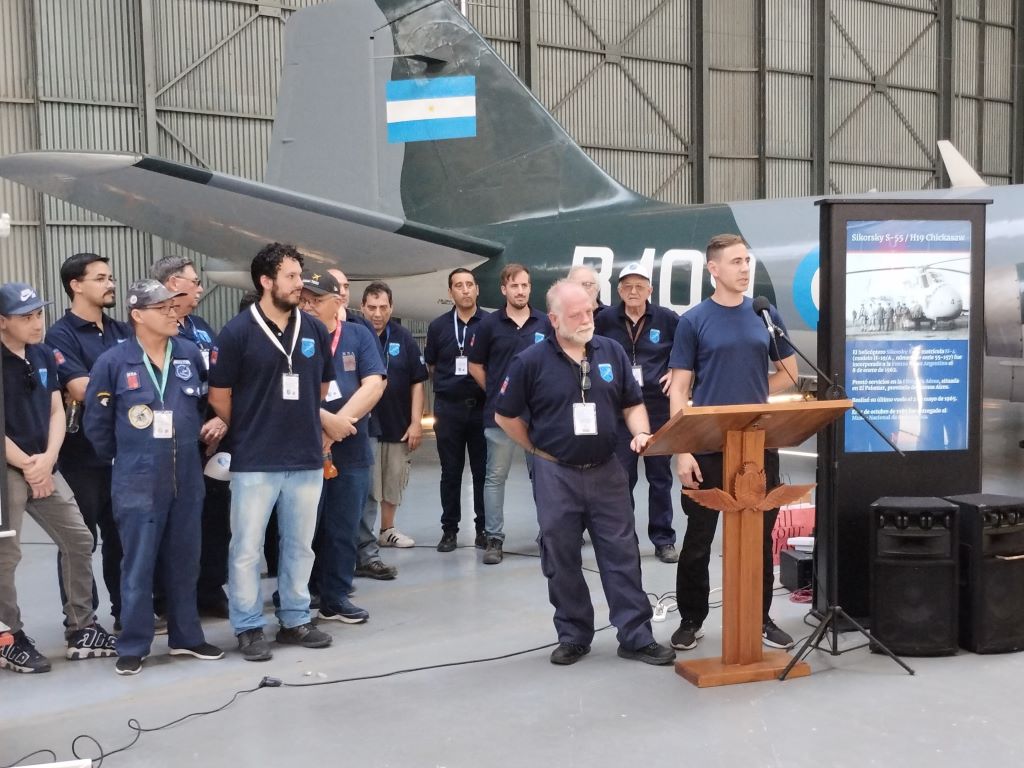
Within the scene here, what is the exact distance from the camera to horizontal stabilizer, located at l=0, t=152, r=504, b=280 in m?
6.95

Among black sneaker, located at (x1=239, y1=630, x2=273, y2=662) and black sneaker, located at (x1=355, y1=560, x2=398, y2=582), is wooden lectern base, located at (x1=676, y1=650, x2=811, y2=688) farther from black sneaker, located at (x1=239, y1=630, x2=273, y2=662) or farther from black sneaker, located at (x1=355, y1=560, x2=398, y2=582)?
black sneaker, located at (x1=355, y1=560, x2=398, y2=582)

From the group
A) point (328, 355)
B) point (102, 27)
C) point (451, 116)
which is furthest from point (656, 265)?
point (102, 27)

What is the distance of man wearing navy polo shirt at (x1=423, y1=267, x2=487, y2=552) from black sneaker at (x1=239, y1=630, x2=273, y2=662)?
227cm

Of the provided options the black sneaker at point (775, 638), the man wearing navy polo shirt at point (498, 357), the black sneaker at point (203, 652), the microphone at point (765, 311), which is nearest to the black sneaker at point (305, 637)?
the black sneaker at point (203, 652)

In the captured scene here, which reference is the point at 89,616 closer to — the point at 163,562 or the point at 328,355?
the point at 163,562

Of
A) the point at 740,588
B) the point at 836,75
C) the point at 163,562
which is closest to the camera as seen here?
the point at 740,588

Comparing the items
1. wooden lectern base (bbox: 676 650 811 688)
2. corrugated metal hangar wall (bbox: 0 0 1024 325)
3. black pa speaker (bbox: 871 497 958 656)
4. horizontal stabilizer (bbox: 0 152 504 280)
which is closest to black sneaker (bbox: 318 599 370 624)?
wooden lectern base (bbox: 676 650 811 688)

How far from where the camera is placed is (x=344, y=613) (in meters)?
5.41

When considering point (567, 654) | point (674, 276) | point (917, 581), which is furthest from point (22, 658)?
point (674, 276)

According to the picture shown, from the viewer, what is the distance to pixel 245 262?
9.60 m

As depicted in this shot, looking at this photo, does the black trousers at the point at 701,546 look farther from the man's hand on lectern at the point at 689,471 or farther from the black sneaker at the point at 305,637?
the black sneaker at the point at 305,637

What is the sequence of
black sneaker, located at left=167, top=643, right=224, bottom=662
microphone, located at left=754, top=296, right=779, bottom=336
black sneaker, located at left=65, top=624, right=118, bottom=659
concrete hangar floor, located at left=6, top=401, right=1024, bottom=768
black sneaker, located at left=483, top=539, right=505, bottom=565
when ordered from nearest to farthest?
concrete hangar floor, located at left=6, top=401, right=1024, bottom=768, microphone, located at left=754, top=296, right=779, bottom=336, black sneaker, located at left=167, top=643, right=224, bottom=662, black sneaker, located at left=65, top=624, right=118, bottom=659, black sneaker, located at left=483, top=539, right=505, bottom=565

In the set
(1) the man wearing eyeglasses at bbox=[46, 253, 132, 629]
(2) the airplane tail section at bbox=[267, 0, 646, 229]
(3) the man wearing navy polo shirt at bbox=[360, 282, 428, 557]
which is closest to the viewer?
(1) the man wearing eyeglasses at bbox=[46, 253, 132, 629]

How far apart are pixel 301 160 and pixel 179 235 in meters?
2.73
